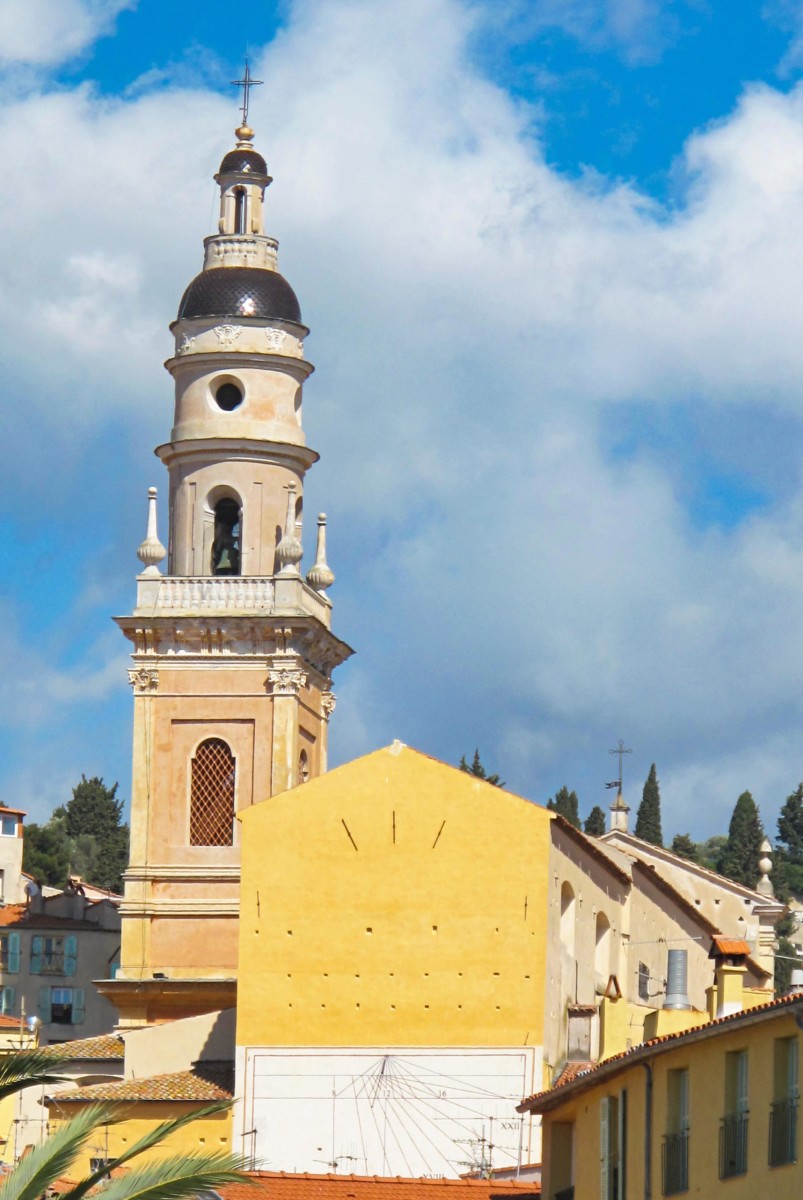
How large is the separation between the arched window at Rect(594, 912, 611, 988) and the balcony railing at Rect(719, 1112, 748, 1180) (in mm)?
27795

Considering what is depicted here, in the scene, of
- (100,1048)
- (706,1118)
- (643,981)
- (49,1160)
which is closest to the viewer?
(49,1160)

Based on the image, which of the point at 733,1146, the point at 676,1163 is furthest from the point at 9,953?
the point at 733,1146

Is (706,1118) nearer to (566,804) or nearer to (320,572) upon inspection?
(320,572)

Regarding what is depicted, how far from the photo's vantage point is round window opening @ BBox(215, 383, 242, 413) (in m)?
67.6

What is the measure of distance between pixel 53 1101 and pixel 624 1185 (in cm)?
2308

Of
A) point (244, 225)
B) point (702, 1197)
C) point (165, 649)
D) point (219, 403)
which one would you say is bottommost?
point (702, 1197)

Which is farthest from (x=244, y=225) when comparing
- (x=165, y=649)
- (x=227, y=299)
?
(x=165, y=649)

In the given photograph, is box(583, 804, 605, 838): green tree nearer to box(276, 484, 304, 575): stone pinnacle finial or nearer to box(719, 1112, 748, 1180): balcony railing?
box(276, 484, 304, 575): stone pinnacle finial

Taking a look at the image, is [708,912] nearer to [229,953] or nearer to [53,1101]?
[229,953]

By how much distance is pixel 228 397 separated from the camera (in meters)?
67.7

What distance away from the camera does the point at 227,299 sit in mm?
67875

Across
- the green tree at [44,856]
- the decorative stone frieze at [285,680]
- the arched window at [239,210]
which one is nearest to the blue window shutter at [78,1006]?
the decorative stone frieze at [285,680]

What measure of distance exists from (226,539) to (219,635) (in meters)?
3.21

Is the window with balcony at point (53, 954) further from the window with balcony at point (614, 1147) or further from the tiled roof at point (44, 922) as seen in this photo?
the window with balcony at point (614, 1147)
